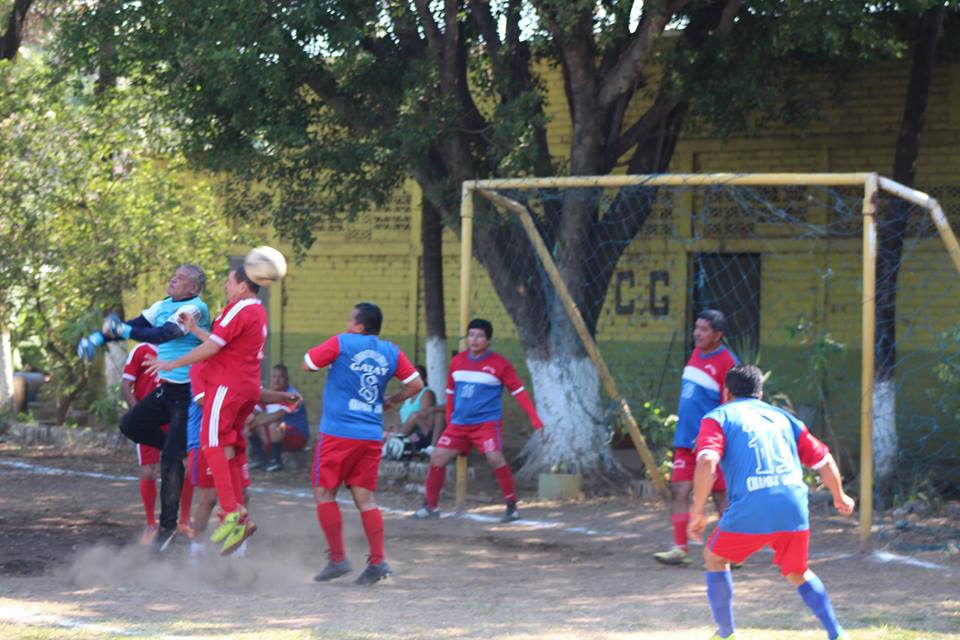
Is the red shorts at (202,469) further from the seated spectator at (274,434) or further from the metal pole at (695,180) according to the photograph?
the seated spectator at (274,434)

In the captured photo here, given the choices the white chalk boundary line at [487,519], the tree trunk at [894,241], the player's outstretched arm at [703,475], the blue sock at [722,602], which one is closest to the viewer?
the player's outstretched arm at [703,475]

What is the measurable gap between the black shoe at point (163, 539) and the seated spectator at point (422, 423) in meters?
5.28

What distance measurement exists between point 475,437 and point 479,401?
1.04 ft

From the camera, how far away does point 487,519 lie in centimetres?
1162

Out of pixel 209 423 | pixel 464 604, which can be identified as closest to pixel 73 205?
pixel 209 423

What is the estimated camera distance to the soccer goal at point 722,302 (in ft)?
39.1

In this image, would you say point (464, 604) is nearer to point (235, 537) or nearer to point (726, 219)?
point (235, 537)

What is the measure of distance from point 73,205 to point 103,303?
1292 millimetres

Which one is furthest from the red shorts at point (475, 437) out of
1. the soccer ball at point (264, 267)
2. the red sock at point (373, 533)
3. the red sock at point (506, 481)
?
the soccer ball at point (264, 267)

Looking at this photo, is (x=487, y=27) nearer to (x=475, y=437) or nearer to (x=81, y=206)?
(x=475, y=437)

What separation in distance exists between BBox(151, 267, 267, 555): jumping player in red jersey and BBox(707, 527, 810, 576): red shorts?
121 inches

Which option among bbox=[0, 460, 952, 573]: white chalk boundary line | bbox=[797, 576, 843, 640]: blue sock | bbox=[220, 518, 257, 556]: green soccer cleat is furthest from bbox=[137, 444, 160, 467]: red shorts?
bbox=[797, 576, 843, 640]: blue sock

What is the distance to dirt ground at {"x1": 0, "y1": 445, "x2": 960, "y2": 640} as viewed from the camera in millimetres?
6941

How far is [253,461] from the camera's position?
15.3m
